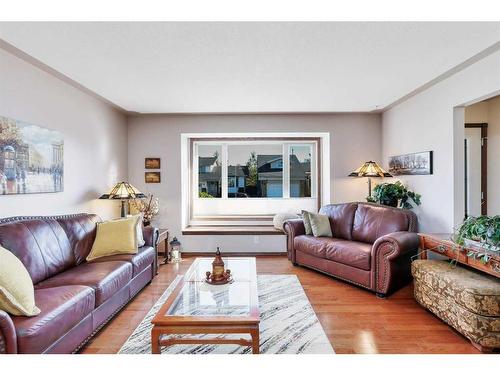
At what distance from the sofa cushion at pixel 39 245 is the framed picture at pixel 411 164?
13.9 ft

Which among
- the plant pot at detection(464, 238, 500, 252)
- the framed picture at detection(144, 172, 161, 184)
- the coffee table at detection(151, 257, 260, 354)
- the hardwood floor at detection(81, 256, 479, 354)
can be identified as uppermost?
the framed picture at detection(144, 172, 161, 184)

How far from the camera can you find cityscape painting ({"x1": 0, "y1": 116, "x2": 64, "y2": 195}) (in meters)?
2.48

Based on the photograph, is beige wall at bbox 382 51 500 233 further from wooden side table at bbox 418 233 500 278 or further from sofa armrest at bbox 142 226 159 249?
sofa armrest at bbox 142 226 159 249

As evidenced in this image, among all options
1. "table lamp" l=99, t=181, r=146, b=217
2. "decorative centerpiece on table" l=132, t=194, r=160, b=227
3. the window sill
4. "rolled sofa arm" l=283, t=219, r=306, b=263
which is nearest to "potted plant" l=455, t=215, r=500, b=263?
"rolled sofa arm" l=283, t=219, r=306, b=263

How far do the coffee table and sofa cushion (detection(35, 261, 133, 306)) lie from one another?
23.7 inches

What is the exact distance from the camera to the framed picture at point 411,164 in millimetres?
3605

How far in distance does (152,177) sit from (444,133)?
4.29 metres

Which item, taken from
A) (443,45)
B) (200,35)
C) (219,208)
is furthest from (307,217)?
(200,35)

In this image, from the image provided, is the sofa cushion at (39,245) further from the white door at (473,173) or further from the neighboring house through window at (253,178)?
the white door at (473,173)

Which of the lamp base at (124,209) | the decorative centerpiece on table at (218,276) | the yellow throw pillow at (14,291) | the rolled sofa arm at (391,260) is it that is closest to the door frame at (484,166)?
the rolled sofa arm at (391,260)

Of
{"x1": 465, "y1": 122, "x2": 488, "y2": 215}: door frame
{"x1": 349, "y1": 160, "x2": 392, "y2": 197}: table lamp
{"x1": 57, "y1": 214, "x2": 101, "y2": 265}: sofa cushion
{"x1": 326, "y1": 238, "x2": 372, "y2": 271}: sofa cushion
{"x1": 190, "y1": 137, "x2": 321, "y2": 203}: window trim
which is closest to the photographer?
{"x1": 57, "y1": 214, "x2": 101, "y2": 265}: sofa cushion

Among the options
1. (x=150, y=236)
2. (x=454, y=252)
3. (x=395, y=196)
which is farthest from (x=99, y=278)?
(x=395, y=196)

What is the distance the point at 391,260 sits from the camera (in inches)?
117
